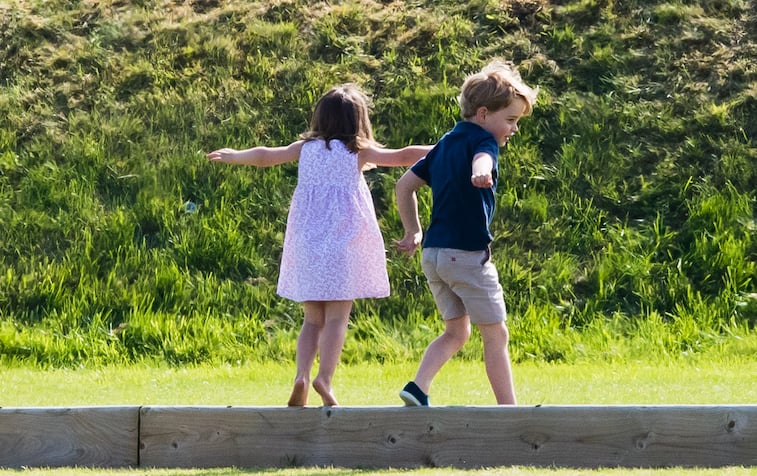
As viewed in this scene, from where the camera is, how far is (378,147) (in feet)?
20.6

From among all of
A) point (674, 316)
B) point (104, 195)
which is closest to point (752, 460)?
point (674, 316)

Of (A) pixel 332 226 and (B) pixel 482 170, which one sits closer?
(B) pixel 482 170

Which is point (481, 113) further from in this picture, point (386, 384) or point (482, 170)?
point (386, 384)

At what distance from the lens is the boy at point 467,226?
5.73m

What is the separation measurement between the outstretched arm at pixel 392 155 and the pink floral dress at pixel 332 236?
60mm

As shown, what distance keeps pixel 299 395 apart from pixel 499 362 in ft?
3.15

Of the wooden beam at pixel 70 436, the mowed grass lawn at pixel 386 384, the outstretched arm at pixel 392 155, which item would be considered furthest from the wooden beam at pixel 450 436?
the mowed grass lawn at pixel 386 384

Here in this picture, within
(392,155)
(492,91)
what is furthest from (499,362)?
(492,91)

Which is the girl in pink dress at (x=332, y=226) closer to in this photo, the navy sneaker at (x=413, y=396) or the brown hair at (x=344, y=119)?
the brown hair at (x=344, y=119)

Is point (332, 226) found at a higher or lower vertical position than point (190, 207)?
higher

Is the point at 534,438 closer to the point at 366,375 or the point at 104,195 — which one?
the point at 366,375

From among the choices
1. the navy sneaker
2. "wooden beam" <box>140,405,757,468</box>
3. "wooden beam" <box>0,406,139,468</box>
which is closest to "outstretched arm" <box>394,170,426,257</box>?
the navy sneaker

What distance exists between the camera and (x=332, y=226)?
609cm

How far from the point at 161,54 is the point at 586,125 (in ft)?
15.2
